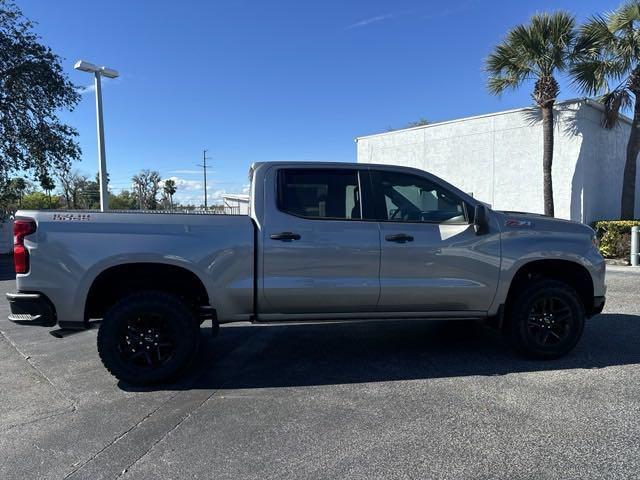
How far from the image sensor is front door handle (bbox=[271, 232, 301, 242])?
4410 millimetres

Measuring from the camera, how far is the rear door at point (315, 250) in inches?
174

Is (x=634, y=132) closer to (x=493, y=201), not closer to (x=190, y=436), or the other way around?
(x=493, y=201)

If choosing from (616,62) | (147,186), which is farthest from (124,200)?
(616,62)

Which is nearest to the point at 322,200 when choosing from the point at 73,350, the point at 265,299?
the point at 265,299

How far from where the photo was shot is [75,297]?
4199mm

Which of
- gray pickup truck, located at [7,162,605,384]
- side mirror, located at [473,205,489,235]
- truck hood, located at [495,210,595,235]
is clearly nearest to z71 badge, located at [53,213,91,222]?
gray pickup truck, located at [7,162,605,384]

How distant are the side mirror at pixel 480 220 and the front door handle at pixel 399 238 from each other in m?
0.64

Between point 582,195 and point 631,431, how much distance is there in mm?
13405

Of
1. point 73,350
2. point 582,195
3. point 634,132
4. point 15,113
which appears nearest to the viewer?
point 73,350

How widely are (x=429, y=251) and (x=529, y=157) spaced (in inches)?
502

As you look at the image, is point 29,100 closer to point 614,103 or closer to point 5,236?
point 5,236

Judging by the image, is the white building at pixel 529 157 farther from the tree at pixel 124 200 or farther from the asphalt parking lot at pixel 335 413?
the tree at pixel 124 200

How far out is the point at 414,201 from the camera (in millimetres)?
4836

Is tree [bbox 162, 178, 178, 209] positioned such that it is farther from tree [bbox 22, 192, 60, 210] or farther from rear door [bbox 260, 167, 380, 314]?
rear door [bbox 260, 167, 380, 314]
